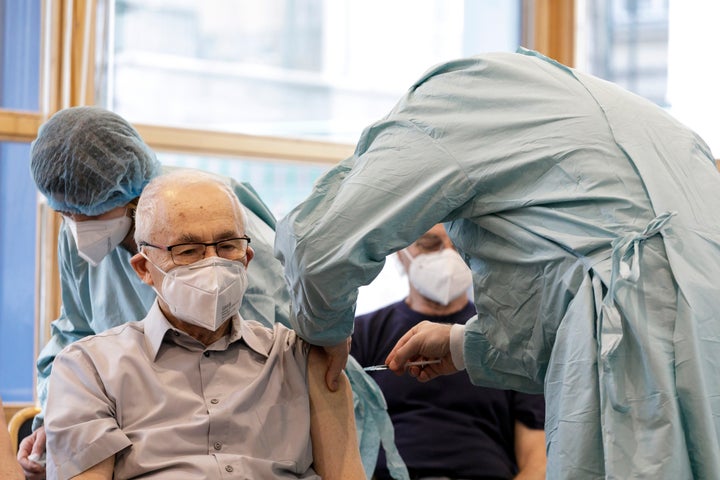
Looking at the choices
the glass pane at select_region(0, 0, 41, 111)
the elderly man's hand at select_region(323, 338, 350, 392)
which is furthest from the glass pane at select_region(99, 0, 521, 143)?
the elderly man's hand at select_region(323, 338, 350, 392)

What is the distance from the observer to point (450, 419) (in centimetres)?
290

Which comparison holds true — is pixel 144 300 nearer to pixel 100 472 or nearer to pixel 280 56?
pixel 100 472

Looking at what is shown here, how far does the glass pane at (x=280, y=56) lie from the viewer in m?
3.69

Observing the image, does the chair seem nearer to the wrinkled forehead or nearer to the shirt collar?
the shirt collar

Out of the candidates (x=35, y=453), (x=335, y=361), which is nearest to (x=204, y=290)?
(x=335, y=361)

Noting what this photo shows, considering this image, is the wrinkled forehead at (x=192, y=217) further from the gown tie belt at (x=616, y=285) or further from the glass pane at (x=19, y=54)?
the glass pane at (x=19, y=54)

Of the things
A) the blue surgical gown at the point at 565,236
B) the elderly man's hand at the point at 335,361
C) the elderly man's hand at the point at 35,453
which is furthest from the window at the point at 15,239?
the blue surgical gown at the point at 565,236

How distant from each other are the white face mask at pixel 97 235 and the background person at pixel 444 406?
2.78 ft

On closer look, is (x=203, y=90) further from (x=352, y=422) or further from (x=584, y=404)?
(x=584, y=404)

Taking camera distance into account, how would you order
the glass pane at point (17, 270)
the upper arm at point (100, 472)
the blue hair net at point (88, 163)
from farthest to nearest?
the glass pane at point (17, 270)
the blue hair net at point (88, 163)
the upper arm at point (100, 472)

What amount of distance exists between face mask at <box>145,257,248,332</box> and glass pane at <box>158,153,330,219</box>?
6.07ft

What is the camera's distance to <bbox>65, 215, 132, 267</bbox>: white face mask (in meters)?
2.26

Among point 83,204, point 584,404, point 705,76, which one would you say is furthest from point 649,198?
point 705,76

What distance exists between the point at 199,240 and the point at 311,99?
2.19 meters
